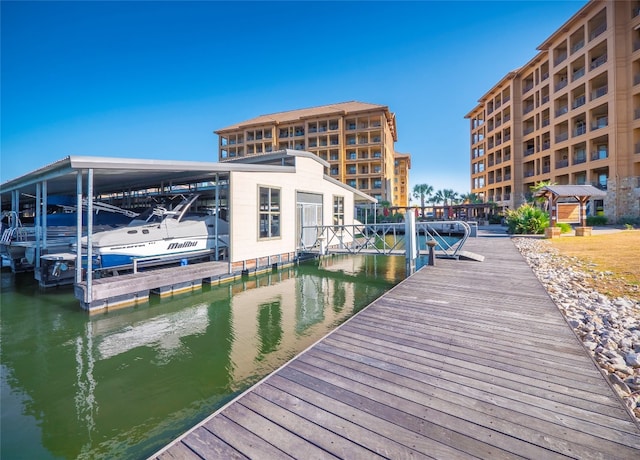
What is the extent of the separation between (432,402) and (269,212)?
10495 mm

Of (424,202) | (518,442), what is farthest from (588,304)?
(424,202)

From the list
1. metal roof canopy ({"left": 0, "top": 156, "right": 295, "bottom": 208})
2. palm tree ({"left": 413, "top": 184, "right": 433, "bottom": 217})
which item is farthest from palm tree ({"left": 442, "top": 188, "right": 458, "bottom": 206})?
metal roof canopy ({"left": 0, "top": 156, "right": 295, "bottom": 208})

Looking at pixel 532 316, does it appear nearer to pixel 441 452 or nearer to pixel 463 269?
pixel 441 452

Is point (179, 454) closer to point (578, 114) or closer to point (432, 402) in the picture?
point (432, 402)

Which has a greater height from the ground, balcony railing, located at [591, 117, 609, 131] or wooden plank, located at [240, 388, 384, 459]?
balcony railing, located at [591, 117, 609, 131]

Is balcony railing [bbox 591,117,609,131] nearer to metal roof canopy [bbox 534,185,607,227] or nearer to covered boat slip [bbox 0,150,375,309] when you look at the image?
metal roof canopy [bbox 534,185,607,227]

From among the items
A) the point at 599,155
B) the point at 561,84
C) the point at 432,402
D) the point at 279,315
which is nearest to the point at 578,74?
the point at 561,84

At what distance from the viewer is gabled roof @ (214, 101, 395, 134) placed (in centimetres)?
4506

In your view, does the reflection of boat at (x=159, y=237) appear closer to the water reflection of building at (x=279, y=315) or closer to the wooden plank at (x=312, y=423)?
the water reflection of building at (x=279, y=315)

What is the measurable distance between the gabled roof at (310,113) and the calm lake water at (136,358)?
40.0 meters

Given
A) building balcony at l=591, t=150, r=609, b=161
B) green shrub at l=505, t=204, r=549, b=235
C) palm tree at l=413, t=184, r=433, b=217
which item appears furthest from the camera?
palm tree at l=413, t=184, r=433, b=217

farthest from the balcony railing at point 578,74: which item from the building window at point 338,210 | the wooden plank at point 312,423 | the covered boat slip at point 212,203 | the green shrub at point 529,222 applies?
the wooden plank at point 312,423

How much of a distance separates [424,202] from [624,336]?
6024cm

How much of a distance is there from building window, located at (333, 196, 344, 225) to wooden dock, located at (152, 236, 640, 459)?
1321 centimetres
